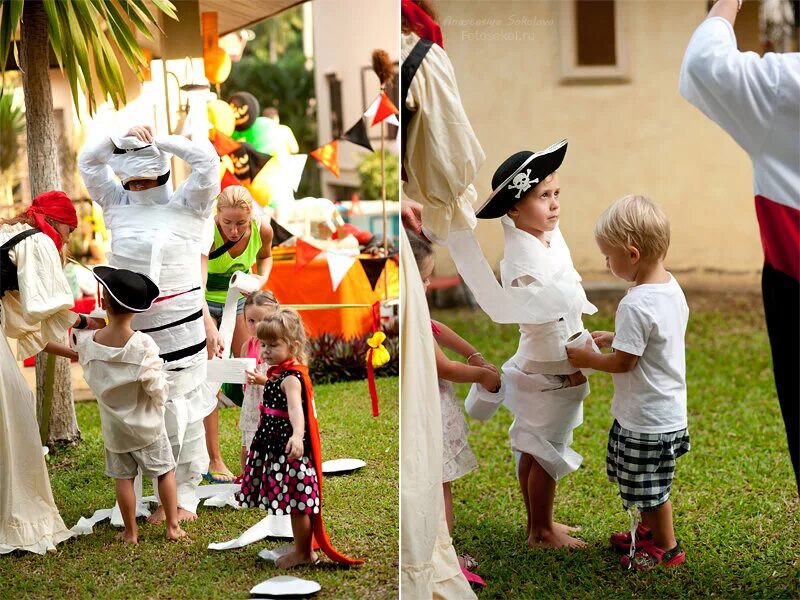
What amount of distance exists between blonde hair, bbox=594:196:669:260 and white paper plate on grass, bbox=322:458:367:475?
119 cm

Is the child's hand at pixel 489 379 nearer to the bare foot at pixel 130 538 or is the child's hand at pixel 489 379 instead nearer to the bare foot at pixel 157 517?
the bare foot at pixel 157 517

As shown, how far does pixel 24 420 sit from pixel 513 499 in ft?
7.97

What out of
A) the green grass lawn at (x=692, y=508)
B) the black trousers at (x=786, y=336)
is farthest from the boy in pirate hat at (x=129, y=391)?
the black trousers at (x=786, y=336)

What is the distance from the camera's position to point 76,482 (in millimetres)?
3377

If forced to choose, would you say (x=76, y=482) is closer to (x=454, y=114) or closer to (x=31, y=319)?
(x=31, y=319)

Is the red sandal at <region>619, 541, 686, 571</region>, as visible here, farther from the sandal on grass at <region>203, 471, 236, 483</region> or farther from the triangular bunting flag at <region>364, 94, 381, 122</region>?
the triangular bunting flag at <region>364, 94, 381, 122</region>

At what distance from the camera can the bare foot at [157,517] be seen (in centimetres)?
327

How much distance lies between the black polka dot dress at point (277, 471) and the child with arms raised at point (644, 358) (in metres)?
1.12

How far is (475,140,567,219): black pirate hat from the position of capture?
3533 mm

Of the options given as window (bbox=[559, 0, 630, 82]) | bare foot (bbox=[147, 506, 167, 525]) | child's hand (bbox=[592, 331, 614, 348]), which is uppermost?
window (bbox=[559, 0, 630, 82])

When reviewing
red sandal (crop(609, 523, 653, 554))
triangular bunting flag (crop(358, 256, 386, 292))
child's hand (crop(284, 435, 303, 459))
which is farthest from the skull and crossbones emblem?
red sandal (crop(609, 523, 653, 554))

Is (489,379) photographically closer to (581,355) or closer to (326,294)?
(581,355)

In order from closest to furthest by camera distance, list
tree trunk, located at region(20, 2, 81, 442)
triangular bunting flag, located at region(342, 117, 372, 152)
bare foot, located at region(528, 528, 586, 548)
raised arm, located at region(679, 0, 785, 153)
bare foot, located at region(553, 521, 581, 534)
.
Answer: raised arm, located at region(679, 0, 785, 153) → tree trunk, located at region(20, 2, 81, 442) → triangular bunting flag, located at region(342, 117, 372, 152) → bare foot, located at region(528, 528, 586, 548) → bare foot, located at region(553, 521, 581, 534)

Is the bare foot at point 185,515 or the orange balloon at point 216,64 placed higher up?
the orange balloon at point 216,64
